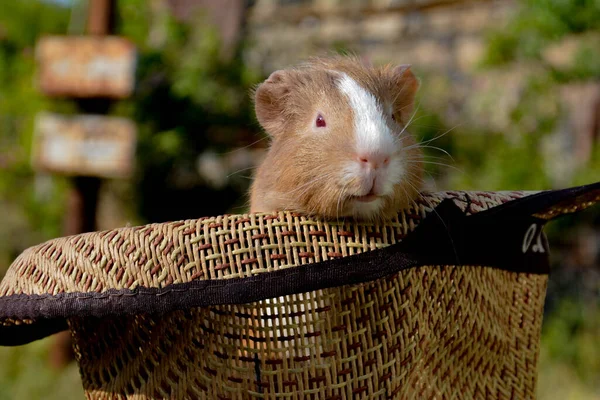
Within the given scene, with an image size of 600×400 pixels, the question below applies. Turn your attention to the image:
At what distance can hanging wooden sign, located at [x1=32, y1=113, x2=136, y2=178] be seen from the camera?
4.62m

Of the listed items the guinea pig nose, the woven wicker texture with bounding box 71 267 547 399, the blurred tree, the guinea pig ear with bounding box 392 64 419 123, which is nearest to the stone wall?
the blurred tree

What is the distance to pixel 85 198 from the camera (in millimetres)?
5277

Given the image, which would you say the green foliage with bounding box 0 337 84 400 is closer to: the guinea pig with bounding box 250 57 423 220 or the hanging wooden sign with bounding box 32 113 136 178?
the hanging wooden sign with bounding box 32 113 136 178

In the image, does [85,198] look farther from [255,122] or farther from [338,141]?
[338,141]

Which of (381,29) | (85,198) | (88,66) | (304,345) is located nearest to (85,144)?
(88,66)

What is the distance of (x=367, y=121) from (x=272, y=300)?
654mm

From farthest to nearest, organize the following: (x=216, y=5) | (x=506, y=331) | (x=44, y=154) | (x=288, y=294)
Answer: (x=216, y=5)
(x=44, y=154)
(x=506, y=331)
(x=288, y=294)

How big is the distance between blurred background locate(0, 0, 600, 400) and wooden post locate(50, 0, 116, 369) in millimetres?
13

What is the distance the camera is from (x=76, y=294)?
1.65 meters

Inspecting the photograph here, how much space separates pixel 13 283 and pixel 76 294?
255mm

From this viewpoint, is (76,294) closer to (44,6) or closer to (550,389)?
(550,389)

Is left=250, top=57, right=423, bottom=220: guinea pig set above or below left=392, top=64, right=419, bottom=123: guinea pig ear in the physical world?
below

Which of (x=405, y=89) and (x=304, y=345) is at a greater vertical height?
(x=405, y=89)

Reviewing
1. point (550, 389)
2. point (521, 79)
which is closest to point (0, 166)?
point (521, 79)
